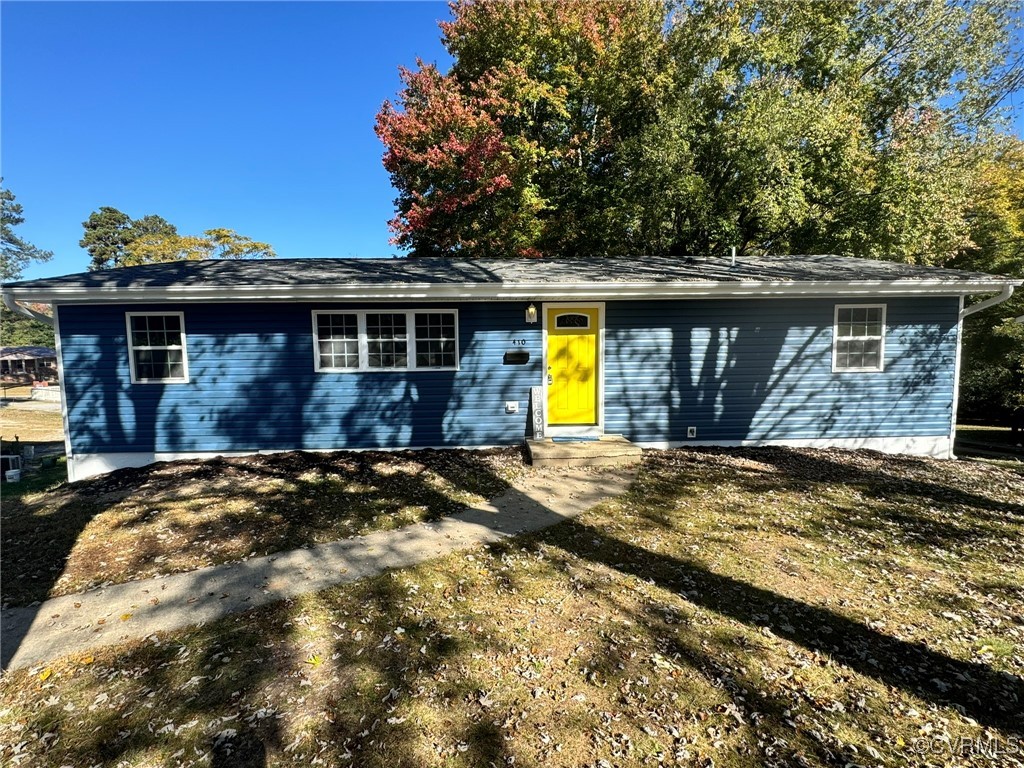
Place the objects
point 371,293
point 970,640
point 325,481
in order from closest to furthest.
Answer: point 970,640, point 325,481, point 371,293

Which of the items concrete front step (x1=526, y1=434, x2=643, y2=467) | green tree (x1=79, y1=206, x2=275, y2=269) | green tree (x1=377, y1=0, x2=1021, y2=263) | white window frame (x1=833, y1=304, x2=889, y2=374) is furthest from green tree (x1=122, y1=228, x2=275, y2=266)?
white window frame (x1=833, y1=304, x2=889, y2=374)

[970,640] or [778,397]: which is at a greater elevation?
[778,397]

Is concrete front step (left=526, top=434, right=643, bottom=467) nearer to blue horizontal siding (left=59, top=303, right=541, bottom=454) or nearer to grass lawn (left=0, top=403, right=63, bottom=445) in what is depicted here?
blue horizontal siding (left=59, top=303, right=541, bottom=454)

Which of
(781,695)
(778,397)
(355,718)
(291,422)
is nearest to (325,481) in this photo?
(291,422)

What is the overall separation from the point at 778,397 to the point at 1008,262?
13.5 metres

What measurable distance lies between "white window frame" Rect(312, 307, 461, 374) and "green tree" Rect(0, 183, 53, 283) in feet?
142

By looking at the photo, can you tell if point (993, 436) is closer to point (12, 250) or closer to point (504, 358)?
point (504, 358)

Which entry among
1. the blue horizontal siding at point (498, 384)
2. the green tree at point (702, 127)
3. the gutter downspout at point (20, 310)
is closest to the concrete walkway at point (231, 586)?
the blue horizontal siding at point (498, 384)

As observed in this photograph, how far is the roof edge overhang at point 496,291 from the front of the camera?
24.1ft

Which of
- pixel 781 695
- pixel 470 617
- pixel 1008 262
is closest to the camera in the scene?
pixel 781 695

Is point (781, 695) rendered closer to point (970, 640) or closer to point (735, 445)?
point (970, 640)

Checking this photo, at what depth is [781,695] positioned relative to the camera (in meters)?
2.79

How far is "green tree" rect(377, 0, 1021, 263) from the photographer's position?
45.0ft

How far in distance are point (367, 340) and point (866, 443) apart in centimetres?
868
